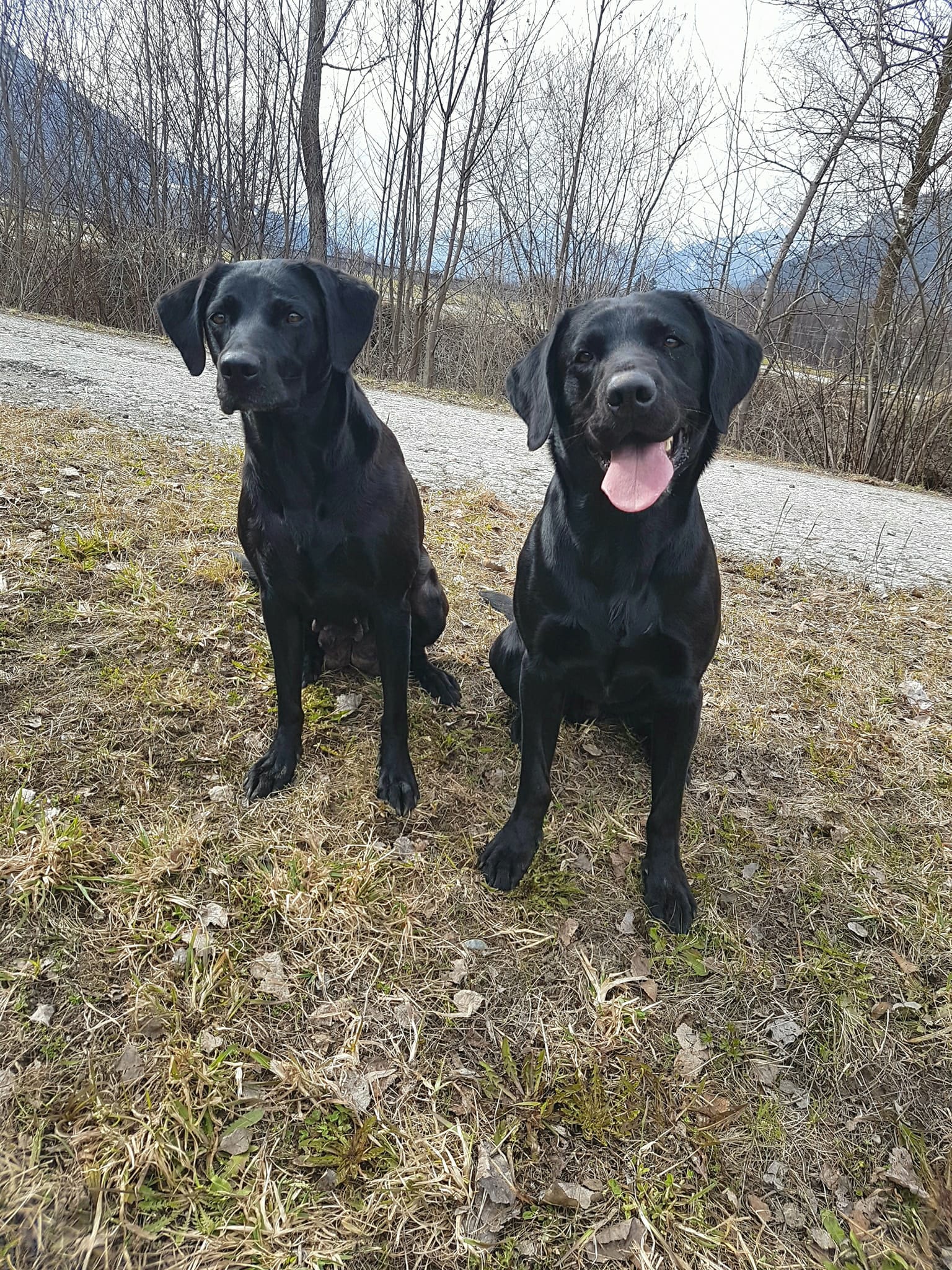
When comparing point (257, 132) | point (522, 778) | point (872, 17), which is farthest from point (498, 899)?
point (257, 132)

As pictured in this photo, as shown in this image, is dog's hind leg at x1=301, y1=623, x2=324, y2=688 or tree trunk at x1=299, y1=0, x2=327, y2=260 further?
tree trunk at x1=299, y1=0, x2=327, y2=260

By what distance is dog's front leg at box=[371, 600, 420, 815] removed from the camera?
226 centimetres

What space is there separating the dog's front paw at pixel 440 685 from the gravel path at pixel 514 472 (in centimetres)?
288

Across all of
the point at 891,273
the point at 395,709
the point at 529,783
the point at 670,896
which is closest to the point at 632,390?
the point at 529,783

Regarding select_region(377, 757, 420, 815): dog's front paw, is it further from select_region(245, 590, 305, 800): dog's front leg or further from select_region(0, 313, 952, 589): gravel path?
select_region(0, 313, 952, 589): gravel path

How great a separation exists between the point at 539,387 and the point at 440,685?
1313mm

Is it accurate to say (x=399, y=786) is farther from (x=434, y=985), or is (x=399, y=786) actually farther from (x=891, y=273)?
(x=891, y=273)

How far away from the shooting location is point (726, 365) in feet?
6.20

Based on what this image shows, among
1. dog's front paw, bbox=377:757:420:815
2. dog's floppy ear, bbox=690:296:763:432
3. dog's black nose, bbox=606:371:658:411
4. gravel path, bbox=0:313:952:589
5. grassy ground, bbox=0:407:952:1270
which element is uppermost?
dog's floppy ear, bbox=690:296:763:432

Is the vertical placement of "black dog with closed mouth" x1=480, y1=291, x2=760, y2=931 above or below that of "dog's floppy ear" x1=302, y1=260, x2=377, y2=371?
below

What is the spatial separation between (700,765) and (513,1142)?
4.90 feet

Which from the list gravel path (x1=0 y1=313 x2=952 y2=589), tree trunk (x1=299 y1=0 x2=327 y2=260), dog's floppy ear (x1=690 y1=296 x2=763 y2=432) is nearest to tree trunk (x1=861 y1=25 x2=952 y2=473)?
gravel path (x1=0 y1=313 x2=952 y2=589)

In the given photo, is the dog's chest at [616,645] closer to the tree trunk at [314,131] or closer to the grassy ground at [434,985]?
the grassy ground at [434,985]

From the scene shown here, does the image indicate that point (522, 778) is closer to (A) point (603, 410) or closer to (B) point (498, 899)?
(B) point (498, 899)
